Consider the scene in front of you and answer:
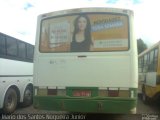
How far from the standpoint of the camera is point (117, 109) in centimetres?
942

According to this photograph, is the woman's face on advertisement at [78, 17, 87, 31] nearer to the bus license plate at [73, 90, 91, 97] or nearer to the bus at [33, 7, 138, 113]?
the bus at [33, 7, 138, 113]

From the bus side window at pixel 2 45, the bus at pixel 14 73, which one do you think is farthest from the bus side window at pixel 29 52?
the bus side window at pixel 2 45

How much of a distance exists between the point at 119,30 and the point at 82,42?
1.11 metres

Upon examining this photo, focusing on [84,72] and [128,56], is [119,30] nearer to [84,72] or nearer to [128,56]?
[128,56]

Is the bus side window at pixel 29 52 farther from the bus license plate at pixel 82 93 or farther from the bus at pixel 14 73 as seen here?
the bus license plate at pixel 82 93

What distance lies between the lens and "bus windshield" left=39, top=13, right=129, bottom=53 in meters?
9.64

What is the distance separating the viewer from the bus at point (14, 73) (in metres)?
11.9

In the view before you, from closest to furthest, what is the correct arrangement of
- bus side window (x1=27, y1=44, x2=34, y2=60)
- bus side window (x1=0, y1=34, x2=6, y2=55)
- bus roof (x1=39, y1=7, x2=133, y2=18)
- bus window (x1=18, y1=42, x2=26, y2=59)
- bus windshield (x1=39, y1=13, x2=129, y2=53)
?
bus windshield (x1=39, y1=13, x2=129, y2=53), bus roof (x1=39, y1=7, x2=133, y2=18), bus side window (x1=0, y1=34, x2=6, y2=55), bus window (x1=18, y1=42, x2=26, y2=59), bus side window (x1=27, y1=44, x2=34, y2=60)

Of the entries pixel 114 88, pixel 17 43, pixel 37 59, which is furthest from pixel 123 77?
pixel 17 43

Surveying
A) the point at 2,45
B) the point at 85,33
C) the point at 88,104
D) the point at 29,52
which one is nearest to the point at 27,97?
the point at 29,52

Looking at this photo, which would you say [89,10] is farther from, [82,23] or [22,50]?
[22,50]

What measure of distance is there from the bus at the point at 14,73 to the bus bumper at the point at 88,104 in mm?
2371

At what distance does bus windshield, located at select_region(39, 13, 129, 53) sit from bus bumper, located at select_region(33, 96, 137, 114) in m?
1.40

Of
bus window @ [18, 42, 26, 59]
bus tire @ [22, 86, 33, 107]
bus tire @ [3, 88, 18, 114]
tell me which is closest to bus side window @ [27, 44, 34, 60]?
bus window @ [18, 42, 26, 59]
